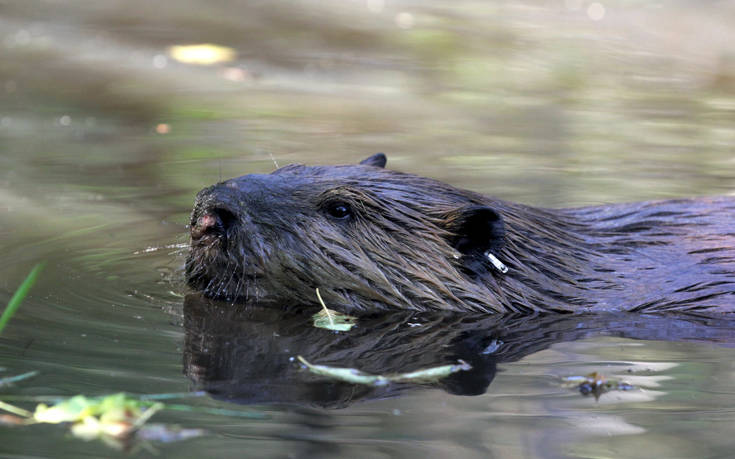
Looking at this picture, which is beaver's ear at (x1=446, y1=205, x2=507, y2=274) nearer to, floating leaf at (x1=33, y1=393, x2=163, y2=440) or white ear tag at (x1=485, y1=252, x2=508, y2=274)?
white ear tag at (x1=485, y1=252, x2=508, y2=274)

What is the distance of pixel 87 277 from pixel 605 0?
10204 millimetres

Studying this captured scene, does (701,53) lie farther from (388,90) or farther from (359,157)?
(359,157)

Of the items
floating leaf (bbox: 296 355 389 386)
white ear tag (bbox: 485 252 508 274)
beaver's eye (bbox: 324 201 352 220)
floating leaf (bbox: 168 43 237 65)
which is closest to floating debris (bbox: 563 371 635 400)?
floating leaf (bbox: 296 355 389 386)

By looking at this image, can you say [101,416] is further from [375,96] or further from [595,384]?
[375,96]

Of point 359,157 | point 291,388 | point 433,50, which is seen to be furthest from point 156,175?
point 433,50

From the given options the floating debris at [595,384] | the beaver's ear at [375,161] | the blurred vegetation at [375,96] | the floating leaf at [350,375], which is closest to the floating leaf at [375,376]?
the floating leaf at [350,375]

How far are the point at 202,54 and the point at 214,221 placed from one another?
728 centimetres

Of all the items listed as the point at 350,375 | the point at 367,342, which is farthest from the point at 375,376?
the point at 367,342

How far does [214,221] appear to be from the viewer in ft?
16.7

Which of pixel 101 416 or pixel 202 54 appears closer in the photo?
pixel 101 416

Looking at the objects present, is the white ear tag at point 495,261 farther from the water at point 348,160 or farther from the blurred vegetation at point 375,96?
the blurred vegetation at point 375,96

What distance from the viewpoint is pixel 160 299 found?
5.48 meters

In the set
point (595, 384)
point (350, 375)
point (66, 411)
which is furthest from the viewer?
point (595, 384)

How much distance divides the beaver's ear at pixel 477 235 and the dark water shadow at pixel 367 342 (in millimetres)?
269
